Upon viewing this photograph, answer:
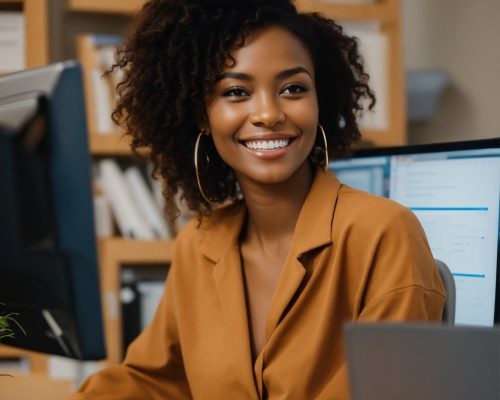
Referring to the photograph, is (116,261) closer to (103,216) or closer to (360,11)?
(103,216)

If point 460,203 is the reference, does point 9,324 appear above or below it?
below

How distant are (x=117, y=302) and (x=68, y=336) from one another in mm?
1715

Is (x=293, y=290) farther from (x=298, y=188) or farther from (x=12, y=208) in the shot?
(x=12, y=208)

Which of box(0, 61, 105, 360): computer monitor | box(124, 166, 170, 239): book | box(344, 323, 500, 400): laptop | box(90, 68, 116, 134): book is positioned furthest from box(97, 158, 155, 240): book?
box(344, 323, 500, 400): laptop

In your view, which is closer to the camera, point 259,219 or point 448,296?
point 448,296

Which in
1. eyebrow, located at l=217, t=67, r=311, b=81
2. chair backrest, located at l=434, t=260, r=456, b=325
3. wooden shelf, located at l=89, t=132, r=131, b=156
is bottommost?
chair backrest, located at l=434, t=260, r=456, b=325

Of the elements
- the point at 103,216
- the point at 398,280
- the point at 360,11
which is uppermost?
the point at 360,11

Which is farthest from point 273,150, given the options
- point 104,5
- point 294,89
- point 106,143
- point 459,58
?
point 459,58

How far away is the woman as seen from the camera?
1139 millimetres

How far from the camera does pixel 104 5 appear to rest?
2.50m

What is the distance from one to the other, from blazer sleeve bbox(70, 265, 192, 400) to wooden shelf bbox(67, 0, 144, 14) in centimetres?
141

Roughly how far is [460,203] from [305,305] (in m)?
0.39

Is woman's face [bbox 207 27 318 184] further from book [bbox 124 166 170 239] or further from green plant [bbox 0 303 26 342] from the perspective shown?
book [bbox 124 166 170 239]

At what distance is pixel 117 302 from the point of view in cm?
255
